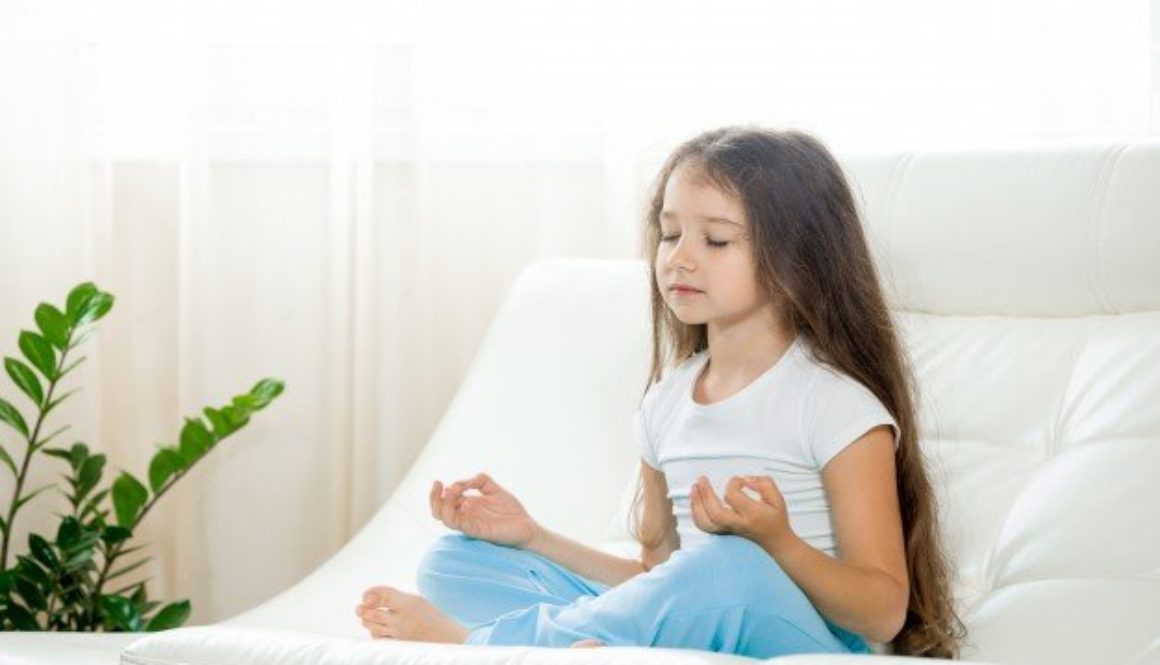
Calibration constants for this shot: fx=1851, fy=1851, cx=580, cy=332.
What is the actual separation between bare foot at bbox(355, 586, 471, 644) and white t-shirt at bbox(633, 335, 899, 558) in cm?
26

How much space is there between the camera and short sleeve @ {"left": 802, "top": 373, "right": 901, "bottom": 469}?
1.71m

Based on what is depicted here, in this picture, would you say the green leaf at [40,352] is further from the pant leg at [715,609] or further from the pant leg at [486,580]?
the pant leg at [715,609]

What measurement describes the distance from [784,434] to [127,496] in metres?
1.26

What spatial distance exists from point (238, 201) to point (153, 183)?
0.45ft

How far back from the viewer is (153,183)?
9.63 feet

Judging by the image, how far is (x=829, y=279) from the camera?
5.91ft

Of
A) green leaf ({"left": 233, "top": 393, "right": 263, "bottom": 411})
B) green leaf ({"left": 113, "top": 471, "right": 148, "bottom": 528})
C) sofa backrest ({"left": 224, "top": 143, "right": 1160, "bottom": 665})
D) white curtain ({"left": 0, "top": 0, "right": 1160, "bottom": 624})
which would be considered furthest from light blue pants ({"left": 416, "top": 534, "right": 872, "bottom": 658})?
white curtain ({"left": 0, "top": 0, "right": 1160, "bottom": 624})


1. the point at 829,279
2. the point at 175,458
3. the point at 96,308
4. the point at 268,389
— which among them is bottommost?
the point at 175,458

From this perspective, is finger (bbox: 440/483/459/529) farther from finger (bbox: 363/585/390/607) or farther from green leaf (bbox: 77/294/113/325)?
green leaf (bbox: 77/294/113/325)

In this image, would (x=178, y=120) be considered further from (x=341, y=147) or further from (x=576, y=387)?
(x=576, y=387)

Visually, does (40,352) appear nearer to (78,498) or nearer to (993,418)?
(78,498)

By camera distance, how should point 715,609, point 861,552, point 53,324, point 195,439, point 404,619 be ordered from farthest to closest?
point 195,439 < point 53,324 < point 404,619 < point 861,552 < point 715,609

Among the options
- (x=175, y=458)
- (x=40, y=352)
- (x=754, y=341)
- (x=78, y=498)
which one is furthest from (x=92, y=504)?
(x=754, y=341)

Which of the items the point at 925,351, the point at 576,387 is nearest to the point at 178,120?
the point at 576,387
